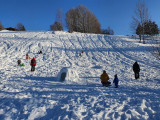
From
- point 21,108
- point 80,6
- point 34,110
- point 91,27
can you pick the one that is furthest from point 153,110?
point 80,6

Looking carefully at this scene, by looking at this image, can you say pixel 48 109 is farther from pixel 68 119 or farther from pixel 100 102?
pixel 100 102

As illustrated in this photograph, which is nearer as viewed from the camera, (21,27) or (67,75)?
(67,75)

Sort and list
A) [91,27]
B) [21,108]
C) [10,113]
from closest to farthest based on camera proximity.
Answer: [10,113] → [21,108] → [91,27]

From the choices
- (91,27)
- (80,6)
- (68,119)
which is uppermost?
(80,6)

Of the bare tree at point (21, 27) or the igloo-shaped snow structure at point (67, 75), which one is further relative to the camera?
the bare tree at point (21, 27)

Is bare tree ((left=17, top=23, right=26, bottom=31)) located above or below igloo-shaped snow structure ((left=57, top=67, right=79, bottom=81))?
above

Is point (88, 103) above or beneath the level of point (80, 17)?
beneath

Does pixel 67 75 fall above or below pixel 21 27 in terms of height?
below

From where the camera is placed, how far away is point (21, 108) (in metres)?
4.45

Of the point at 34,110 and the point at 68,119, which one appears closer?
the point at 68,119

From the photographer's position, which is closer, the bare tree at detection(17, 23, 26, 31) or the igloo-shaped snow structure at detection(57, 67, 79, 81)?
the igloo-shaped snow structure at detection(57, 67, 79, 81)

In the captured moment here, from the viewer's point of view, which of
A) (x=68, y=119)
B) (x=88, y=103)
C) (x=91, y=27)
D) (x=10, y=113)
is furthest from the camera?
(x=91, y=27)

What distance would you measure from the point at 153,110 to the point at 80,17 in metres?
53.2

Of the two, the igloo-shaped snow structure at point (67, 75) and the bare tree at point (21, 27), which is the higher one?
the bare tree at point (21, 27)
